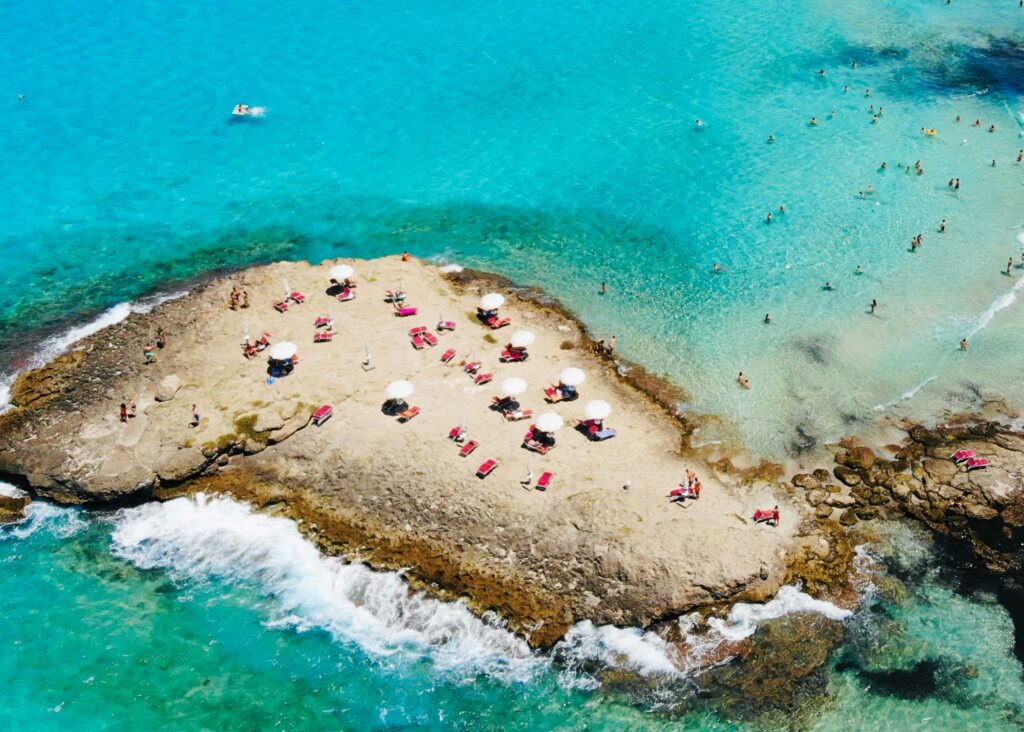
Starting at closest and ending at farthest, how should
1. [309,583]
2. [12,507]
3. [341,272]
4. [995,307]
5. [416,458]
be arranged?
1. [309,583]
2. [416,458]
3. [12,507]
4. [341,272]
5. [995,307]

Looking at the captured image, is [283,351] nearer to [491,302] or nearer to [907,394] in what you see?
[491,302]

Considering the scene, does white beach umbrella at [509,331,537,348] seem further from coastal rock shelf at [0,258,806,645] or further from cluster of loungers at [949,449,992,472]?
cluster of loungers at [949,449,992,472]

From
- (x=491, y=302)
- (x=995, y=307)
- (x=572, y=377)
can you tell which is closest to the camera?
(x=572, y=377)

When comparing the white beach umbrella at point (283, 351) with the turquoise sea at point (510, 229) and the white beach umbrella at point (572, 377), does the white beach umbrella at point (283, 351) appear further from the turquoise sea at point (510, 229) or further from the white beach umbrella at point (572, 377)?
the white beach umbrella at point (572, 377)

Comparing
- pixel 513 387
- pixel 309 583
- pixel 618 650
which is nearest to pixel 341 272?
pixel 513 387

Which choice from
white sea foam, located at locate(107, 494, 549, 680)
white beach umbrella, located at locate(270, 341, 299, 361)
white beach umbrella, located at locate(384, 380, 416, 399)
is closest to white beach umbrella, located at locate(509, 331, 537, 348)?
white beach umbrella, located at locate(384, 380, 416, 399)

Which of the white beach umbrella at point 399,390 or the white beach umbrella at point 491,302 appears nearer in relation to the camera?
the white beach umbrella at point 399,390

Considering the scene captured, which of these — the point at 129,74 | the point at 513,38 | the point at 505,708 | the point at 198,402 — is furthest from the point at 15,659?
the point at 513,38

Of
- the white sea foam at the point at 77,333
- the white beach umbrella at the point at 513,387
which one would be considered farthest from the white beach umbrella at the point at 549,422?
the white sea foam at the point at 77,333
